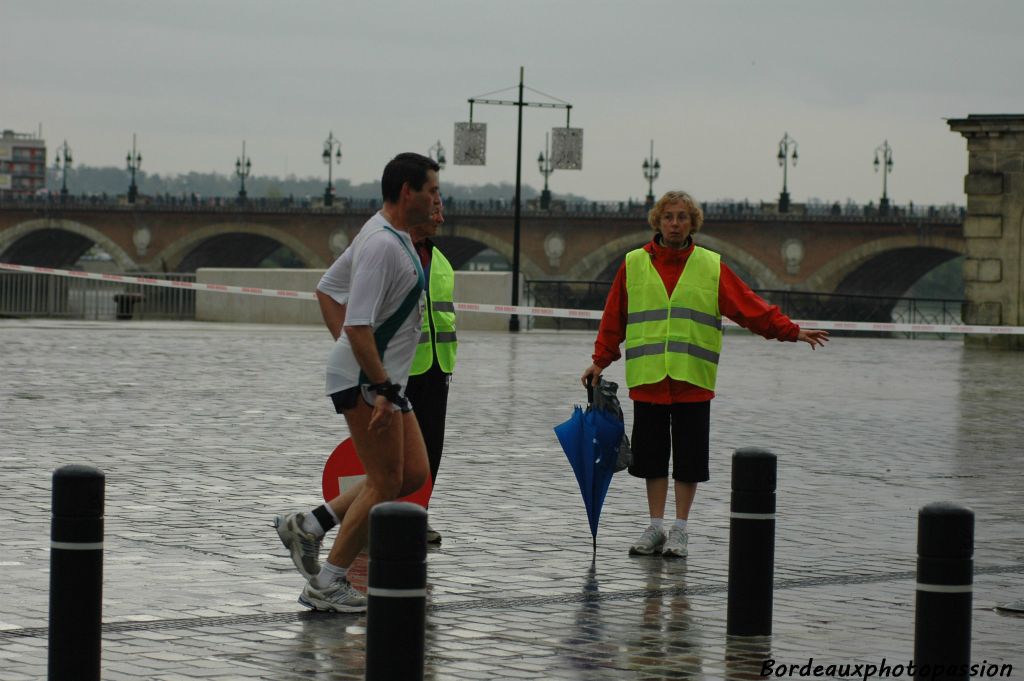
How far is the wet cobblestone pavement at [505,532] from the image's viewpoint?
6.08 metres

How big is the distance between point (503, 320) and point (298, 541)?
27.3 metres

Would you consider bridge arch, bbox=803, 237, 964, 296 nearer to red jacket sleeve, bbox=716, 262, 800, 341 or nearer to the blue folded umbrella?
red jacket sleeve, bbox=716, 262, 800, 341

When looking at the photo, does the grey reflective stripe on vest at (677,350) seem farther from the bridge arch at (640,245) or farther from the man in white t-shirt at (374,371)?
the bridge arch at (640,245)

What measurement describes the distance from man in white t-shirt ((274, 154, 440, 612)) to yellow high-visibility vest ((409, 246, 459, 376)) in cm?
157

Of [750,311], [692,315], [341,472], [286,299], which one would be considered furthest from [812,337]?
[286,299]

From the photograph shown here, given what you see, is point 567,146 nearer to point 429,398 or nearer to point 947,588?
point 429,398

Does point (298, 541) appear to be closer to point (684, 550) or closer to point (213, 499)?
point (684, 550)

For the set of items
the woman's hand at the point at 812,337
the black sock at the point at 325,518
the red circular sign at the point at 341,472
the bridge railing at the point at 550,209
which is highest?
the bridge railing at the point at 550,209

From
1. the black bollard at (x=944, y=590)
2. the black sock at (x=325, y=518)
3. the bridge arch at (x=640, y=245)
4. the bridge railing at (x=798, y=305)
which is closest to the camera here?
the black bollard at (x=944, y=590)

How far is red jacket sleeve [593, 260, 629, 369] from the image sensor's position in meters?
8.61

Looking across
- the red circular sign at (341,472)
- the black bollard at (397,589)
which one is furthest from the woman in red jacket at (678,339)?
the black bollard at (397,589)

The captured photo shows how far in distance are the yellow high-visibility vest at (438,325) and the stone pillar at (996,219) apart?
2516cm

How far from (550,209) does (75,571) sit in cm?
7171

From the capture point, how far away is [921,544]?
486 centimetres
